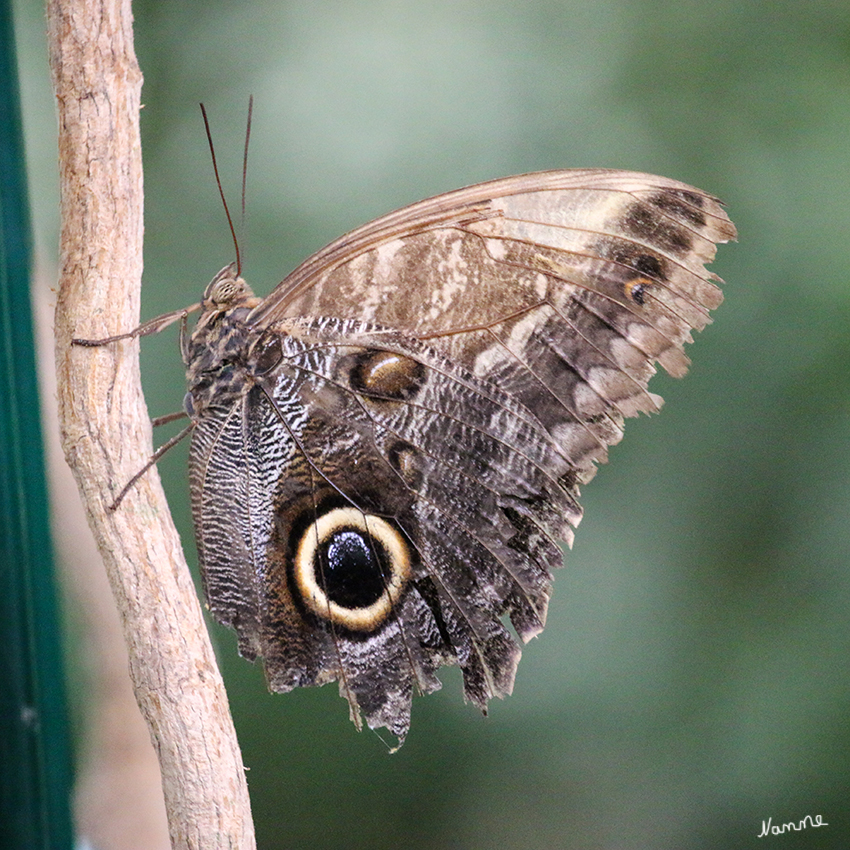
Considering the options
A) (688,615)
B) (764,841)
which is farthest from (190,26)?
(764,841)

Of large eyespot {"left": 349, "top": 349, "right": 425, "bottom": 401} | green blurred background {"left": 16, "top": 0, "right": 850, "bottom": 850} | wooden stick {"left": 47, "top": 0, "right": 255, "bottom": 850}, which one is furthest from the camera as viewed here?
green blurred background {"left": 16, "top": 0, "right": 850, "bottom": 850}

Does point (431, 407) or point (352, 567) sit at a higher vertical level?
point (431, 407)

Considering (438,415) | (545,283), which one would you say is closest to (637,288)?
(545,283)

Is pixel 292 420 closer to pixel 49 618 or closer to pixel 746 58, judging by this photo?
pixel 49 618

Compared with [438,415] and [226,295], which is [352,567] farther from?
[226,295]
